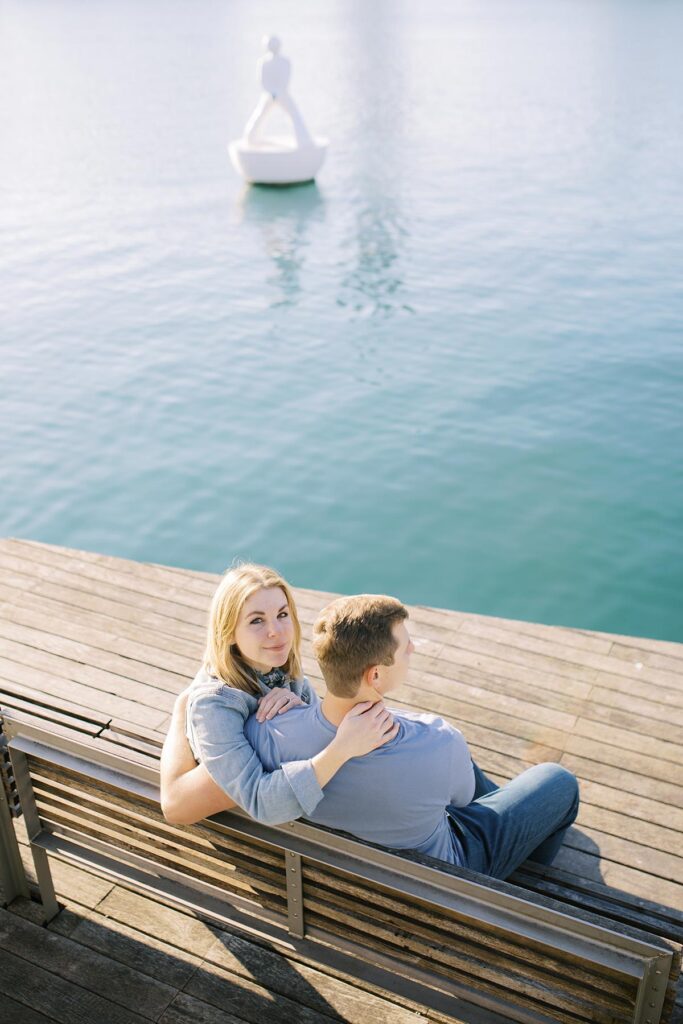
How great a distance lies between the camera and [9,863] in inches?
109

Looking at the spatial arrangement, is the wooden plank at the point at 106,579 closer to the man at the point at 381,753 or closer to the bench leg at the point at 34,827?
the bench leg at the point at 34,827

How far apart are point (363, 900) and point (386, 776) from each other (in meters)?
0.29

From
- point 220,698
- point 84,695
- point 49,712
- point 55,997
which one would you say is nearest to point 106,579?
point 84,695

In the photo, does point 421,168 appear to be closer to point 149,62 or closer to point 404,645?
point 404,645

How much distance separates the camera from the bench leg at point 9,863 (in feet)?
8.84

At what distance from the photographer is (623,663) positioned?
4.16 m

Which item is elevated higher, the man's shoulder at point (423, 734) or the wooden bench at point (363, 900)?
the man's shoulder at point (423, 734)

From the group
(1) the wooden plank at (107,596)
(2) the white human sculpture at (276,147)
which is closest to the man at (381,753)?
(1) the wooden plank at (107,596)

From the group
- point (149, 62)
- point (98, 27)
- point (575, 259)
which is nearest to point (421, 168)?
point (575, 259)

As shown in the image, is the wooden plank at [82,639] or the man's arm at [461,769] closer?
the man's arm at [461,769]

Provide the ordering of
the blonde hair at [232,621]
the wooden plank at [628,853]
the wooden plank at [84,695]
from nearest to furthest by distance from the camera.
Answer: the blonde hair at [232,621] → the wooden plank at [628,853] → the wooden plank at [84,695]

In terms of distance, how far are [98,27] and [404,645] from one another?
53965mm

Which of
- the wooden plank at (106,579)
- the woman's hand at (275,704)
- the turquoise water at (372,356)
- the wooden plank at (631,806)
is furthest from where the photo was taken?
the turquoise water at (372,356)

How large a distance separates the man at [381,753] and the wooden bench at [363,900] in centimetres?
11
